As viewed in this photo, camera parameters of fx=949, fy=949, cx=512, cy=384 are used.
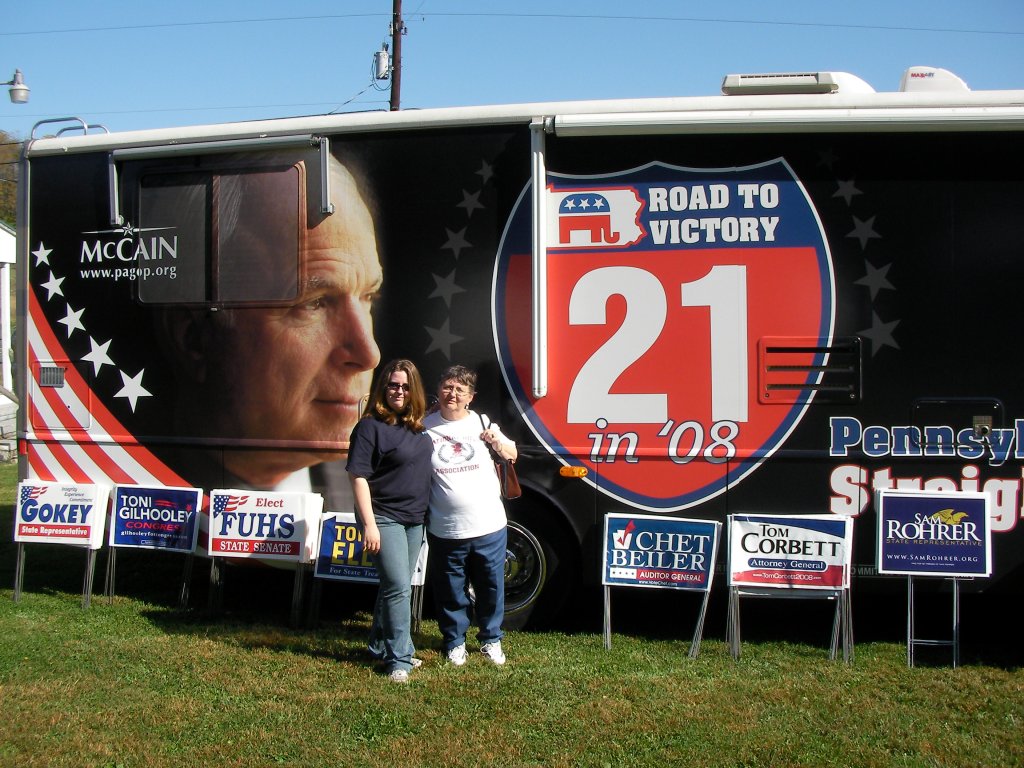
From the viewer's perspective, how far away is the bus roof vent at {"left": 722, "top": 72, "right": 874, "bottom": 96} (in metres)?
5.20

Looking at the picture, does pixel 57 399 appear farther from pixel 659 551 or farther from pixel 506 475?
pixel 659 551

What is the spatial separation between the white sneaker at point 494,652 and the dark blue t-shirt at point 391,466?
763mm

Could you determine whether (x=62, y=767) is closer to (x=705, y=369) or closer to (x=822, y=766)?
(x=822, y=766)

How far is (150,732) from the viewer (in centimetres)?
405

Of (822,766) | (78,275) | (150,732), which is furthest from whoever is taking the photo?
(78,275)

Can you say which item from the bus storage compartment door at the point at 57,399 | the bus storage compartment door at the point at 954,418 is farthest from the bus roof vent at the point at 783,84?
the bus storage compartment door at the point at 57,399

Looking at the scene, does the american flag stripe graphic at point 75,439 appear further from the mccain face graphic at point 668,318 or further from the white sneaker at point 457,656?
the mccain face graphic at point 668,318

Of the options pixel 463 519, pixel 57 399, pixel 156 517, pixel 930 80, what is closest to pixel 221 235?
pixel 57 399

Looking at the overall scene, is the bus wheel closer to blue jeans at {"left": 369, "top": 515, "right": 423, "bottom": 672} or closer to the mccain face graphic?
the mccain face graphic

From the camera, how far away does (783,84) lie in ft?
17.2

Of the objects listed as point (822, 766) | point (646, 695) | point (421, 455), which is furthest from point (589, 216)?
point (822, 766)

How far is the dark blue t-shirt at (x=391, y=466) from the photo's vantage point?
180 inches

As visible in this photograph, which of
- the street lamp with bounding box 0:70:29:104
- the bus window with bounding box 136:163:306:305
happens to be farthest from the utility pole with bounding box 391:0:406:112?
the bus window with bounding box 136:163:306:305

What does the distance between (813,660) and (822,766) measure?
123 cm
